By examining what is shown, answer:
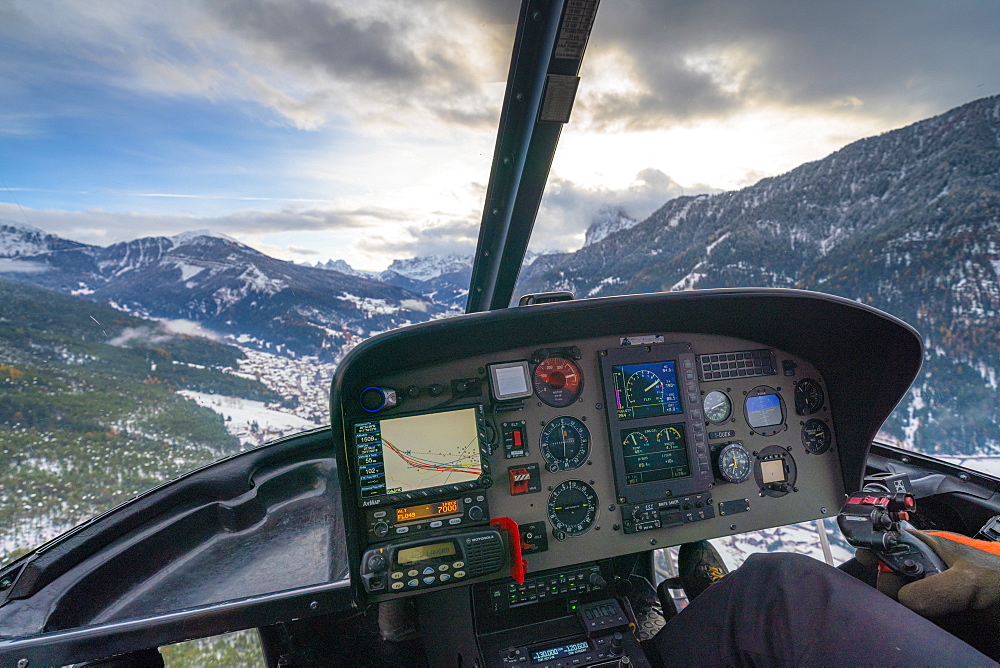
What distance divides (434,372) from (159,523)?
1.09 m

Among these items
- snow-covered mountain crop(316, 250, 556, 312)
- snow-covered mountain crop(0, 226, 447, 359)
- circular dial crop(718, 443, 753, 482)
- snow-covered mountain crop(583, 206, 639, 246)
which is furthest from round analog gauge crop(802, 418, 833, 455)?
snow-covered mountain crop(0, 226, 447, 359)

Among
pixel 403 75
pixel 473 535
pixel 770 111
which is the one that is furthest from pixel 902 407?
pixel 403 75

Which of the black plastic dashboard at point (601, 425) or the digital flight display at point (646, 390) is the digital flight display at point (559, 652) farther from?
the digital flight display at point (646, 390)

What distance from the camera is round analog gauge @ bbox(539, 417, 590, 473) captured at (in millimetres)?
2072

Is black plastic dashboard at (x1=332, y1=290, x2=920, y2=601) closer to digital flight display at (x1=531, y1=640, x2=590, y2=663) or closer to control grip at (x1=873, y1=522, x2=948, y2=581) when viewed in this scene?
digital flight display at (x1=531, y1=640, x2=590, y2=663)

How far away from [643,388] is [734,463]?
Result: 496 mm

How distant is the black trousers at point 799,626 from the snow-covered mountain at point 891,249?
4.13ft

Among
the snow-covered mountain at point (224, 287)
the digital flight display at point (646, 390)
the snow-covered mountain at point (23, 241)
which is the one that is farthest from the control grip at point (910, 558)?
the snow-covered mountain at point (23, 241)

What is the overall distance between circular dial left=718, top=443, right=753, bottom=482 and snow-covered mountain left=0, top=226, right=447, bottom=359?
136 cm

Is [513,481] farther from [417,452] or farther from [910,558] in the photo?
[910,558]

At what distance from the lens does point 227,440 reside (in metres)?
2.10

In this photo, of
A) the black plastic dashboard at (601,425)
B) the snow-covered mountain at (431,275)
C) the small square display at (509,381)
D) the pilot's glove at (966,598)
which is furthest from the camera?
the snow-covered mountain at (431,275)

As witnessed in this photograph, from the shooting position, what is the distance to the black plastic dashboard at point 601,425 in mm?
1843

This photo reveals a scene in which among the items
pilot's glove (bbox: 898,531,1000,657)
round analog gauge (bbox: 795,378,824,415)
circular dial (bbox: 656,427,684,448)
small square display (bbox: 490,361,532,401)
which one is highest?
small square display (bbox: 490,361,532,401)
